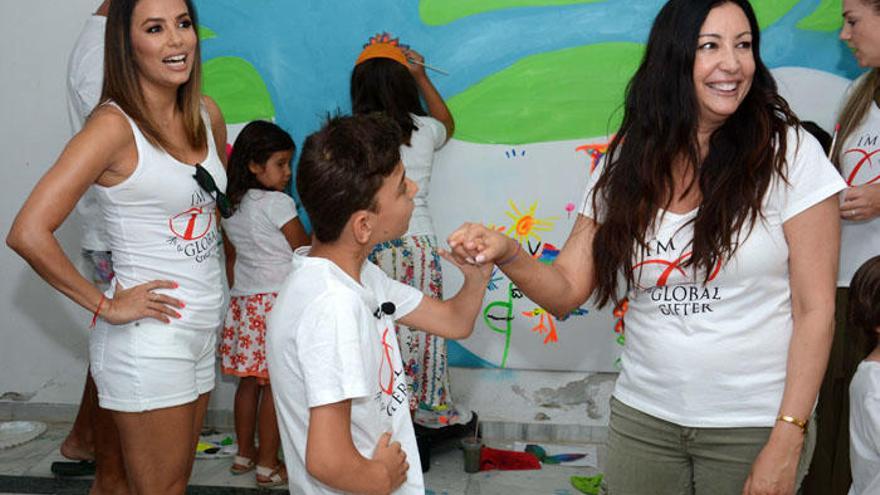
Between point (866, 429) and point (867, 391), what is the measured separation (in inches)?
3.2

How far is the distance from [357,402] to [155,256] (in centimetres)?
71

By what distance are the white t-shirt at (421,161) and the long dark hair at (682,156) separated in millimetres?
1427

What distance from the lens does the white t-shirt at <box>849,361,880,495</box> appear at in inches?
77.1

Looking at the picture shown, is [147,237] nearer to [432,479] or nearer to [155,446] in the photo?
[155,446]

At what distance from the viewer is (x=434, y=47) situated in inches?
134

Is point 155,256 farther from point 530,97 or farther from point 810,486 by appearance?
point 810,486

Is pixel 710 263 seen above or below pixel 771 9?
below

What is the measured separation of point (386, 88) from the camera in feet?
10.5

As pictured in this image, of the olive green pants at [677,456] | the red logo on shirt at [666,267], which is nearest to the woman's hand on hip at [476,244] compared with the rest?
the red logo on shirt at [666,267]

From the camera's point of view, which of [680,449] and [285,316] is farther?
[680,449]

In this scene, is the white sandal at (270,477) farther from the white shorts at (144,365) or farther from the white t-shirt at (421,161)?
the white shorts at (144,365)

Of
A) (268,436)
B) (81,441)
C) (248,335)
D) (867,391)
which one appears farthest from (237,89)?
(867,391)

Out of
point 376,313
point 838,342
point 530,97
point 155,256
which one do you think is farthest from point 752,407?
point 530,97

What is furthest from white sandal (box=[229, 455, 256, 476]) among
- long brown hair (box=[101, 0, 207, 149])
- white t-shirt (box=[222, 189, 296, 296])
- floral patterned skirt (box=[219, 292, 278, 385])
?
long brown hair (box=[101, 0, 207, 149])
